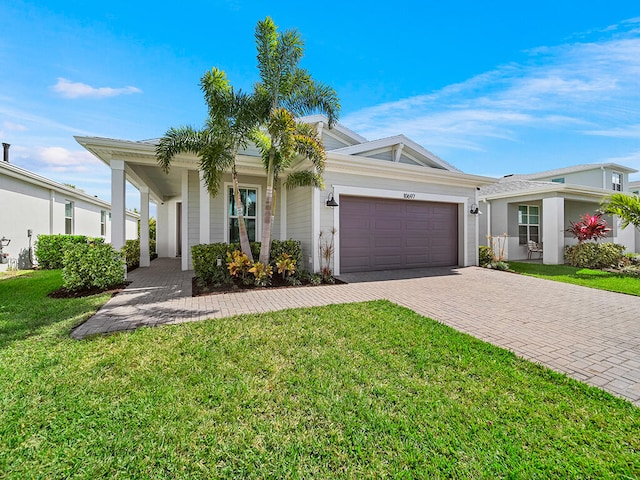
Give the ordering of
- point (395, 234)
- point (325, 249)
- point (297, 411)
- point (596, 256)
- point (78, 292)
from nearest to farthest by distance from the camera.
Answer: point (297, 411) → point (78, 292) → point (325, 249) → point (395, 234) → point (596, 256)

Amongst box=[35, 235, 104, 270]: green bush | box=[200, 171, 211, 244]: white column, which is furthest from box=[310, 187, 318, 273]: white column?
box=[35, 235, 104, 270]: green bush

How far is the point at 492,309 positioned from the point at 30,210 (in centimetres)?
1611

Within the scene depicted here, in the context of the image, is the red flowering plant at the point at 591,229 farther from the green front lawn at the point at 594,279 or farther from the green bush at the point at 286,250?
the green bush at the point at 286,250

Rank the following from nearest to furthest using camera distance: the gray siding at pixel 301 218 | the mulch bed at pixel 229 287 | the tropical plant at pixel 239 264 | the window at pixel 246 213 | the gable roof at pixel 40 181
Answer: the mulch bed at pixel 229 287 → the tropical plant at pixel 239 264 → the gray siding at pixel 301 218 → the gable roof at pixel 40 181 → the window at pixel 246 213

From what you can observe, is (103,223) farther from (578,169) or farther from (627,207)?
(578,169)

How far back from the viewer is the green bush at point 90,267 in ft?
20.7

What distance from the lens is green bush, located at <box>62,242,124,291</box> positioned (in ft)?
20.7

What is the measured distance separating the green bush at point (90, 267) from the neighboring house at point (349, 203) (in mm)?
864

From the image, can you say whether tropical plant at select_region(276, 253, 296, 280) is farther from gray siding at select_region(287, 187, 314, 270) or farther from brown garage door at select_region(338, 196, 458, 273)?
brown garage door at select_region(338, 196, 458, 273)

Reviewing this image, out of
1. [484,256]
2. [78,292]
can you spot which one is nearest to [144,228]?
[78,292]

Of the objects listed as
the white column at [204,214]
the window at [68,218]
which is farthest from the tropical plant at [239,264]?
the window at [68,218]

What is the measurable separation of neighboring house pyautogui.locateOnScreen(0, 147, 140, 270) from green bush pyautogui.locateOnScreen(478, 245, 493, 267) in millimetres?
17872

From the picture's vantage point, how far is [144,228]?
11086 millimetres

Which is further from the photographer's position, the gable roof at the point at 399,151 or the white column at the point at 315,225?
the gable roof at the point at 399,151
